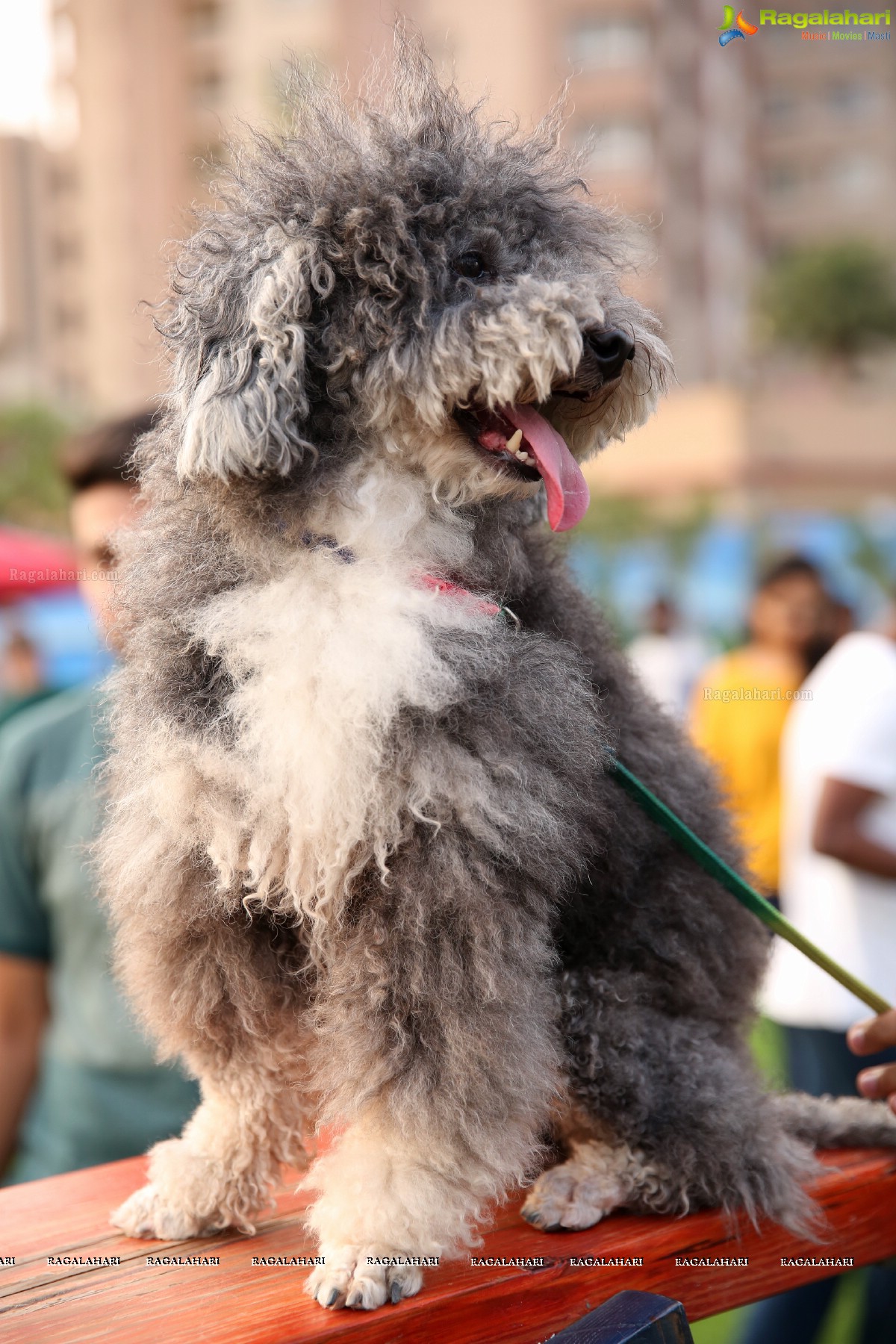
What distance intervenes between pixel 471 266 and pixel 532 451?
327mm

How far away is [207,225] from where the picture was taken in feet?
6.17

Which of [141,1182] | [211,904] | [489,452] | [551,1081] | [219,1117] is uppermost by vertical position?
[489,452]

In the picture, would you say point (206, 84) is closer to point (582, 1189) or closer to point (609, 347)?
point (609, 347)

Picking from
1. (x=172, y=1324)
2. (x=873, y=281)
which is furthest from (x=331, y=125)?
(x=873, y=281)

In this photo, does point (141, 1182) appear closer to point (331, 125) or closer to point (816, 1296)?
point (331, 125)

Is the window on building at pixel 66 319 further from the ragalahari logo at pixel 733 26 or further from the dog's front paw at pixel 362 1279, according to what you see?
the dog's front paw at pixel 362 1279

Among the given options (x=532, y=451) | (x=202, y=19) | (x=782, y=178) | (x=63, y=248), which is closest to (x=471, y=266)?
(x=532, y=451)

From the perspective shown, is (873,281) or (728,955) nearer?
(728,955)

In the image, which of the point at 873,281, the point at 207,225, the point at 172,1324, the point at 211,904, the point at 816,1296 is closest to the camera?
the point at 172,1324

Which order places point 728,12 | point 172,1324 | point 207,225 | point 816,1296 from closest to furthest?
point 172,1324 < point 207,225 < point 728,12 < point 816,1296

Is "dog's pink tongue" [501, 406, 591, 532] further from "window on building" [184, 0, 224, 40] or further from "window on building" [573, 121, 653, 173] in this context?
"window on building" [184, 0, 224, 40]

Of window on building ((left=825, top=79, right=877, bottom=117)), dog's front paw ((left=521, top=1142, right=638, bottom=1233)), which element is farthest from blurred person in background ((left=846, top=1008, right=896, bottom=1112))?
window on building ((left=825, top=79, right=877, bottom=117))

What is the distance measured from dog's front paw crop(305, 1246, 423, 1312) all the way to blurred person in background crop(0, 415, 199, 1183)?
131 cm

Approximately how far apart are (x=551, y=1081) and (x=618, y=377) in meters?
1.15
